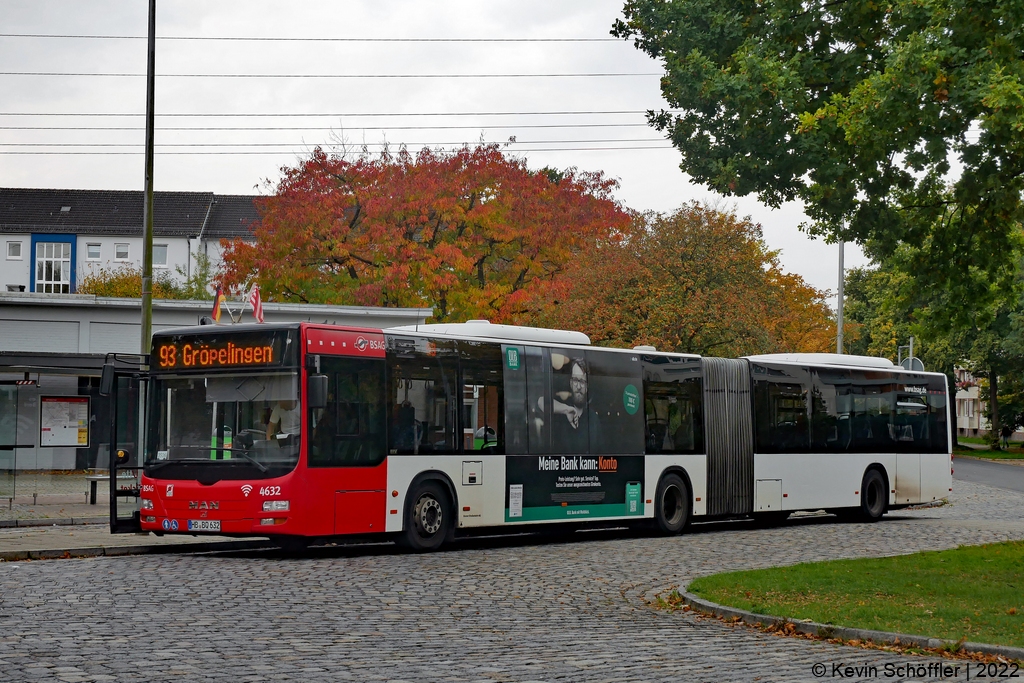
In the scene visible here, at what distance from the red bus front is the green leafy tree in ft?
17.4

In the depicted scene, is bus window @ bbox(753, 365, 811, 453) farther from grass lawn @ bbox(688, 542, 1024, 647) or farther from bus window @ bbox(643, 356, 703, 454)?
grass lawn @ bbox(688, 542, 1024, 647)

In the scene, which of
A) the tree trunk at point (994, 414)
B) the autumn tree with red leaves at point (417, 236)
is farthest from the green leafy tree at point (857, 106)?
the tree trunk at point (994, 414)

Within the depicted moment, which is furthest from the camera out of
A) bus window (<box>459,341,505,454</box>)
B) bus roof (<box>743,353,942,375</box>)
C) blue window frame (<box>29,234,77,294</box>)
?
blue window frame (<box>29,234,77,294</box>)

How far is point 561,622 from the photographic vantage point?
1159 cm

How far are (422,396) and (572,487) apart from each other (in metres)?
3.62

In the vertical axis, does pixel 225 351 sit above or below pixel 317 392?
above

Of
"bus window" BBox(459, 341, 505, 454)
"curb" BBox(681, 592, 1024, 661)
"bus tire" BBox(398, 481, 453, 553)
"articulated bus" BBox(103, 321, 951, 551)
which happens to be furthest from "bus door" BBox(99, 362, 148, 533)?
"curb" BBox(681, 592, 1024, 661)

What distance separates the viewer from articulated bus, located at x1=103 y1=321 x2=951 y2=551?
17.2 m

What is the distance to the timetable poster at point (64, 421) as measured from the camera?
27156 mm

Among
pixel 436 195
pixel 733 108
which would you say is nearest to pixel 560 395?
pixel 733 108

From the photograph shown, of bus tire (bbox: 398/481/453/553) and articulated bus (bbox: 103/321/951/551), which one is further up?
articulated bus (bbox: 103/321/951/551)

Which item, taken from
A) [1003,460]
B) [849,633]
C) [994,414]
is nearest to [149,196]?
[849,633]

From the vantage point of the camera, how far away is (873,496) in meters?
28.4

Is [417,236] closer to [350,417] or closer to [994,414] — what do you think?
[350,417]
